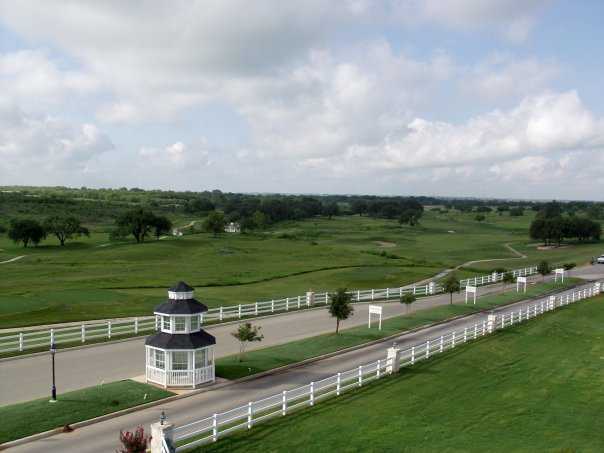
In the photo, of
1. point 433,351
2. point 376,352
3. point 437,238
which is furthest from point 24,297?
point 437,238

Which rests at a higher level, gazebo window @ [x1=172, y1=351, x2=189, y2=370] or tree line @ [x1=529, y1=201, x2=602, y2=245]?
tree line @ [x1=529, y1=201, x2=602, y2=245]

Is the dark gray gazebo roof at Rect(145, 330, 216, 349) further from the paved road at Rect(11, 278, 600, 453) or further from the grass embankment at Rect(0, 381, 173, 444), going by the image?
the paved road at Rect(11, 278, 600, 453)

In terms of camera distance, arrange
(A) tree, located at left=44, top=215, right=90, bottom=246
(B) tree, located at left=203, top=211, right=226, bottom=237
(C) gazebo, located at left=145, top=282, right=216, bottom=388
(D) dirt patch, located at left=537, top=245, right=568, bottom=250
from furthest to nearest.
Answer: (D) dirt patch, located at left=537, top=245, right=568, bottom=250 → (B) tree, located at left=203, top=211, right=226, bottom=237 → (A) tree, located at left=44, top=215, right=90, bottom=246 → (C) gazebo, located at left=145, top=282, right=216, bottom=388

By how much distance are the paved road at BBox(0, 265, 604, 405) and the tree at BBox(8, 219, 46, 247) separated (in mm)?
62662

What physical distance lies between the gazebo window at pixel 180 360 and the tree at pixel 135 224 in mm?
75633

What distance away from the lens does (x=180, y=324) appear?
23.2m

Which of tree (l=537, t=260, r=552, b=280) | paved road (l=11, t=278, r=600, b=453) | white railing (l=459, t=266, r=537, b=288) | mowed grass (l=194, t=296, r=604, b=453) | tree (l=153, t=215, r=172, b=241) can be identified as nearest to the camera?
paved road (l=11, t=278, r=600, b=453)

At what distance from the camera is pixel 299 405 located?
20.6 m

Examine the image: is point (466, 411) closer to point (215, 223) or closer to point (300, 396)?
point (300, 396)

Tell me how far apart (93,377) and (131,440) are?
34.7 ft

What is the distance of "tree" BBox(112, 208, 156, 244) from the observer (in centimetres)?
9556

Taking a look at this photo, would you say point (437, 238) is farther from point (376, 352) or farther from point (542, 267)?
point (376, 352)

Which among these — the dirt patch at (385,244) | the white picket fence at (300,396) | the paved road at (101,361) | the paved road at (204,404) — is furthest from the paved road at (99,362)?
the dirt patch at (385,244)

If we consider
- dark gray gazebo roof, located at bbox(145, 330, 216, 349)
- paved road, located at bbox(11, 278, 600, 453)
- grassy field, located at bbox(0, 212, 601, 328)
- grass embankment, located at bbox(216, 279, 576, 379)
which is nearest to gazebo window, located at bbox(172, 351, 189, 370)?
dark gray gazebo roof, located at bbox(145, 330, 216, 349)
